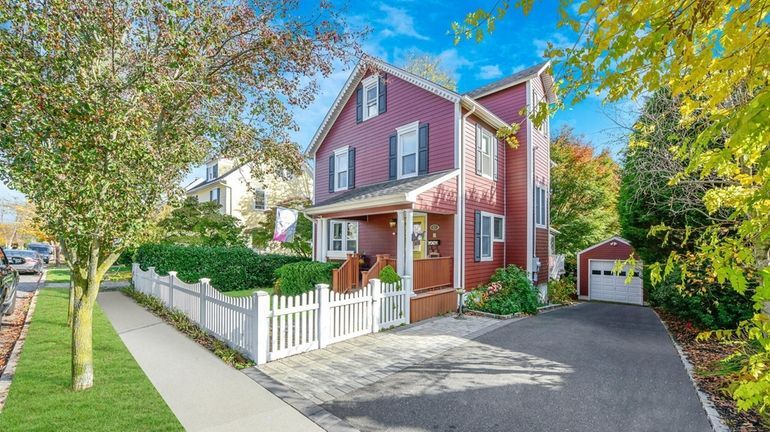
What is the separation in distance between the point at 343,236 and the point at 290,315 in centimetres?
885

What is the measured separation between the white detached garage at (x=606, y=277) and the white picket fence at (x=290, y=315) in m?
13.7

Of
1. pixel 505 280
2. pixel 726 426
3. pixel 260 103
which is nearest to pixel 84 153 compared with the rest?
pixel 260 103

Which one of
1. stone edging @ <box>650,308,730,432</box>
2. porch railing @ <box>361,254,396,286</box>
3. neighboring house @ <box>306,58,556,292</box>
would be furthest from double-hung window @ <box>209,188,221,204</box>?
stone edging @ <box>650,308,730,432</box>

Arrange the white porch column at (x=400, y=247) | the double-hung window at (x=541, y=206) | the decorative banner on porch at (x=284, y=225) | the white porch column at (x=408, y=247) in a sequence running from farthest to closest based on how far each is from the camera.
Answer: the double-hung window at (x=541, y=206) < the decorative banner on porch at (x=284, y=225) < the white porch column at (x=400, y=247) < the white porch column at (x=408, y=247)

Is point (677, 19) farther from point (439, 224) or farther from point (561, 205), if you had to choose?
point (561, 205)

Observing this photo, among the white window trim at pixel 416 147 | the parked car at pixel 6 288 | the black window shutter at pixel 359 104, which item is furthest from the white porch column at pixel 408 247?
the parked car at pixel 6 288

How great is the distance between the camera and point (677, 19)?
1970 mm

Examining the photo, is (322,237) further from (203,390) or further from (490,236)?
(203,390)

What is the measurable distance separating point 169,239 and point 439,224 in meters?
13.0

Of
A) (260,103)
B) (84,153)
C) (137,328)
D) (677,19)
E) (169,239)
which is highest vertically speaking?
(260,103)

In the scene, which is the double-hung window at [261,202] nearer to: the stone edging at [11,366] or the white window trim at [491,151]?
the stone edging at [11,366]

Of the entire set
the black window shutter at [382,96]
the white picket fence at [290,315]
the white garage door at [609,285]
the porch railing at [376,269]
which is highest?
the black window shutter at [382,96]

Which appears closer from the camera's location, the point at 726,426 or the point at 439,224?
the point at 726,426

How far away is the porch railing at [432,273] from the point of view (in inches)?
393
